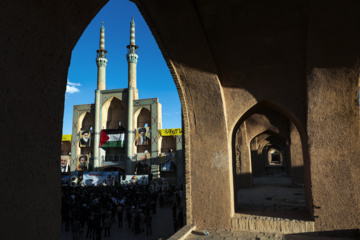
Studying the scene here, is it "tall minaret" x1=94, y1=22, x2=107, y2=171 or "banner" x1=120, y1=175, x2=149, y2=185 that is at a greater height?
"tall minaret" x1=94, y1=22, x2=107, y2=171

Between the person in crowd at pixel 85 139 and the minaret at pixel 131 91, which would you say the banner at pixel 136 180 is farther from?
the person in crowd at pixel 85 139

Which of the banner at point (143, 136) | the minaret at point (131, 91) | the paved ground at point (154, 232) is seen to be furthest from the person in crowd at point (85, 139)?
the paved ground at point (154, 232)

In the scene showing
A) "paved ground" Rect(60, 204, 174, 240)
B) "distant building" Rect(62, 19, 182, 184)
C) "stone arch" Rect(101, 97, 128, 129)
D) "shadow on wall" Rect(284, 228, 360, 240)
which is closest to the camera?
"shadow on wall" Rect(284, 228, 360, 240)

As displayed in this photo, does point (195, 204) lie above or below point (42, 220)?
below

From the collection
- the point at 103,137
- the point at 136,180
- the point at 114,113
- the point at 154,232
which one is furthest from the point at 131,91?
the point at 154,232

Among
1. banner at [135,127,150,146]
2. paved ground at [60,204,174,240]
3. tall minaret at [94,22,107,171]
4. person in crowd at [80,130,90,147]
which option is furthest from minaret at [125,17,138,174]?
paved ground at [60,204,174,240]

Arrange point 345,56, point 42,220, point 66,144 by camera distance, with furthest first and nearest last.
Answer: point 66,144
point 345,56
point 42,220

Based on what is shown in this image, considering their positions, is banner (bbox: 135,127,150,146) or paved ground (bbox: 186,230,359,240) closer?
paved ground (bbox: 186,230,359,240)

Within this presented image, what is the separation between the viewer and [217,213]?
6.72 meters

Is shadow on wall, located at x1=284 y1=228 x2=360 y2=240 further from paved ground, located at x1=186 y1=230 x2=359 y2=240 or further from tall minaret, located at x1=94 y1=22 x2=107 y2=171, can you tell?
tall minaret, located at x1=94 y1=22 x2=107 y2=171

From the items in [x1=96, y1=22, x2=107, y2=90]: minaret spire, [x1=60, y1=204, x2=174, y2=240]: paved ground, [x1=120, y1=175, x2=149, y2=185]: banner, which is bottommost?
[x1=60, y1=204, x2=174, y2=240]: paved ground

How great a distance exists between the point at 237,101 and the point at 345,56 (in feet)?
8.65

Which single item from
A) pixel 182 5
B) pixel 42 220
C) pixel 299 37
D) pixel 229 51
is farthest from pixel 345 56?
pixel 42 220

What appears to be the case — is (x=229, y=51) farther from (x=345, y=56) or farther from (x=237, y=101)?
(x=345, y=56)
